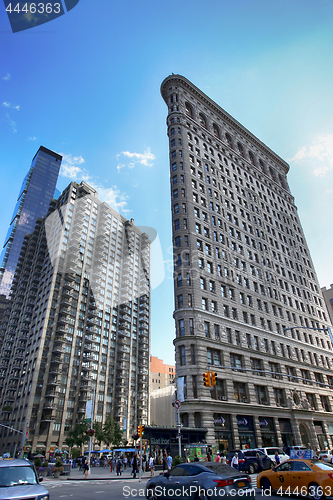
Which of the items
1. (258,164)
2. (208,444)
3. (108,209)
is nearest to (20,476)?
(208,444)

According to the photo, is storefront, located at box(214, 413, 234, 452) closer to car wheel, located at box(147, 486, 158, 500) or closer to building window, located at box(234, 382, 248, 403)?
building window, located at box(234, 382, 248, 403)

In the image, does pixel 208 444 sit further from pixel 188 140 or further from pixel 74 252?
pixel 74 252

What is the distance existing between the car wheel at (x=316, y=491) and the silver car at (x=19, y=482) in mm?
9214

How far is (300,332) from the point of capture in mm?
58656

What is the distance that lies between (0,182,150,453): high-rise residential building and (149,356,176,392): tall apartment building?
108ft

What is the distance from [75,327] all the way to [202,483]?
82.2 meters

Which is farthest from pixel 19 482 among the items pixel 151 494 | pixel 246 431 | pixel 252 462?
pixel 246 431

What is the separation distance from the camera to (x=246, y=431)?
131 ft

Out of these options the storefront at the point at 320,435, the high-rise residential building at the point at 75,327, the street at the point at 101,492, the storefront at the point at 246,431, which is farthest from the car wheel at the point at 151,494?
the high-rise residential building at the point at 75,327

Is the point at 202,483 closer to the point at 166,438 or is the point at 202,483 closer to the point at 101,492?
the point at 101,492

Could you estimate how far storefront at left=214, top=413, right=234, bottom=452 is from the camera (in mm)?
36344

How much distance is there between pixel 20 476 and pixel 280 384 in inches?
1812

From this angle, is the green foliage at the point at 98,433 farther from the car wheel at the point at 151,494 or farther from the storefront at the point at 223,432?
the car wheel at the point at 151,494

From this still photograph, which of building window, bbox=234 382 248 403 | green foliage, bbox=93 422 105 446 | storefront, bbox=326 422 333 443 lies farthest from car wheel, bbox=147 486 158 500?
green foliage, bbox=93 422 105 446
